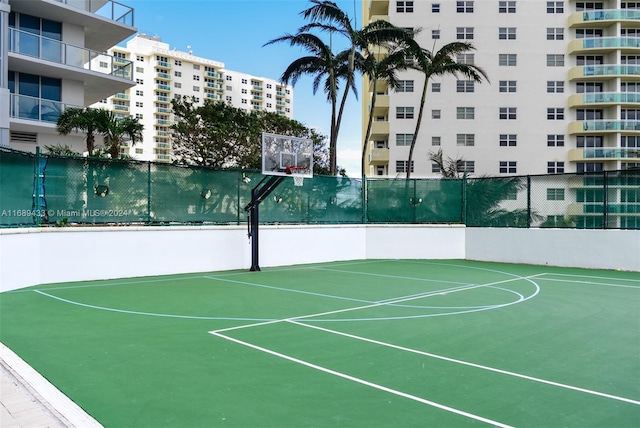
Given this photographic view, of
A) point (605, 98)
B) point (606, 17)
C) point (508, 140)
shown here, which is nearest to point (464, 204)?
point (508, 140)

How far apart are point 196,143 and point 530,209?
23.5 meters

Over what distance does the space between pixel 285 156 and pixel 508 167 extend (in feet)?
144

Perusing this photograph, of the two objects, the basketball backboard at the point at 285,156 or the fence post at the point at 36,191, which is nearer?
the fence post at the point at 36,191

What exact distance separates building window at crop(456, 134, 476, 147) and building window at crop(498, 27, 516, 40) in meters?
10.7

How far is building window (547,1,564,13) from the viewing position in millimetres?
55969

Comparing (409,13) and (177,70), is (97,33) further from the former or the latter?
(177,70)

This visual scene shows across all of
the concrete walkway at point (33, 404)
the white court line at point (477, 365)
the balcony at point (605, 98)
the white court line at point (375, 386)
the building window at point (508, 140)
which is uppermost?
the balcony at point (605, 98)

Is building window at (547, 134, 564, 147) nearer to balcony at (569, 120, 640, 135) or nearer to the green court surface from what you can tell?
balcony at (569, 120, 640, 135)

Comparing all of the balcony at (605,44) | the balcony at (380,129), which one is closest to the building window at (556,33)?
the balcony at (605,44)

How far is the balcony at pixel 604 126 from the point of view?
54.5 m

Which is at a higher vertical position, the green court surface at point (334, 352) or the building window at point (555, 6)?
the building window at point (555, 6)

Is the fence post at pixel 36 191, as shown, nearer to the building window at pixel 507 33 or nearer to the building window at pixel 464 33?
the building window at pixel 464 33

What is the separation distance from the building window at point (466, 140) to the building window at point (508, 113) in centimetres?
374

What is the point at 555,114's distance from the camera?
183ft
